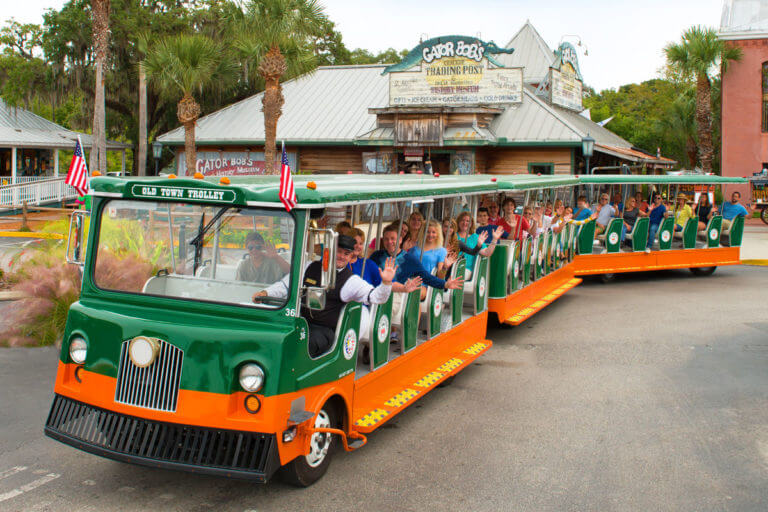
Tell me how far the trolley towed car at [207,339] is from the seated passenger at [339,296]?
0.10 metres

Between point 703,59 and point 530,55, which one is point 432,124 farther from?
point 703,59

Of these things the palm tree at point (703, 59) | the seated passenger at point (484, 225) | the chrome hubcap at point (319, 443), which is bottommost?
the chrome hubcap at point (319, 443)

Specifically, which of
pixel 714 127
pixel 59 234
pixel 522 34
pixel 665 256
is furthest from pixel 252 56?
pixel 714 127

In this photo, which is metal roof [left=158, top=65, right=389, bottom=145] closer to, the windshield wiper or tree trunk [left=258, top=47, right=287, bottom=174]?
tree trunk [left=258, top=47, right=287, bottom=174]

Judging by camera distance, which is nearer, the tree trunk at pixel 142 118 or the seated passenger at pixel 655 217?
the seated passenger at pixel 655 217

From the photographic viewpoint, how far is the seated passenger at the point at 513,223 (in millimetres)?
10766

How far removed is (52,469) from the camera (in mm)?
5492

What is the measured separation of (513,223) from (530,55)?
2297 cm

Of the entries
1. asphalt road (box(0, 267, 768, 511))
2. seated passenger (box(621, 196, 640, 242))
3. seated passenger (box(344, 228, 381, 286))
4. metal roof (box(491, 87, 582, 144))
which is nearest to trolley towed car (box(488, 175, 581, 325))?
asphalt road (box(0, 267, 768, 511))

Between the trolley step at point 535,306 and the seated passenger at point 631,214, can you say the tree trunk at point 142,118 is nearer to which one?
the seated passenger at point 631,214

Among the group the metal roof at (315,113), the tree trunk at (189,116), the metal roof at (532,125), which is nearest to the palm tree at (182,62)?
the tree trunk at (189,116)

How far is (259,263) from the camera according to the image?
5.18 metres

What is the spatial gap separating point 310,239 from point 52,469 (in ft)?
8.92

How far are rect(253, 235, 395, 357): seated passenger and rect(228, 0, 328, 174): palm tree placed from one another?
16.0 meters
